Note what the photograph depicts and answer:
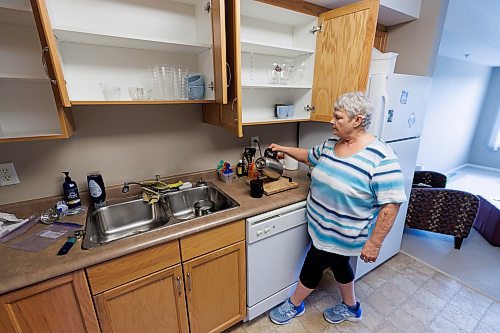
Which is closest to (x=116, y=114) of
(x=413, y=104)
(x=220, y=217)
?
(x=220, y=217)

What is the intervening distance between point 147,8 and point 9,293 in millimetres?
1506

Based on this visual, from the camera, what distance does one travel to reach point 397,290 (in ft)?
6.05

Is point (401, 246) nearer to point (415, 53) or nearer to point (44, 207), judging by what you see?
point (415, 53)

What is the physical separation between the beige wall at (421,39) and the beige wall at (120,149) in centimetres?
167

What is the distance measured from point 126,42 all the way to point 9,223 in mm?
1110

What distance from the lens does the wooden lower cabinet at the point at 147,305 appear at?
1.02 metres

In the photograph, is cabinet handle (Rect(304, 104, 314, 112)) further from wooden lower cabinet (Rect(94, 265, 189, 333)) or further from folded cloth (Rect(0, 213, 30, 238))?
folded cloth (Rect(0, 213, 30, 238))

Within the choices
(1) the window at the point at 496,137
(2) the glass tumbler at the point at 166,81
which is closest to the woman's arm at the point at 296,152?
(2) the glass tumbler at the point at 166,81

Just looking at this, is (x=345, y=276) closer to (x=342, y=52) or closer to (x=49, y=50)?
(x=342, y=52)

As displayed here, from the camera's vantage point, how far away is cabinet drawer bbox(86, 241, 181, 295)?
95 cm

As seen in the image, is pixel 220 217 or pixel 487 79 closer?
pixel 220 217

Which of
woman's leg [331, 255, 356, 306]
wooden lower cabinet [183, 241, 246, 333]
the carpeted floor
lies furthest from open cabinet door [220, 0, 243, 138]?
the carpeted floor

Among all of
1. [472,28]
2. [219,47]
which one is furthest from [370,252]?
[472,28]

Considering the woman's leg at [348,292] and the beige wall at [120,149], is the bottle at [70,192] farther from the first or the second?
the woman's leg at [348,292]
